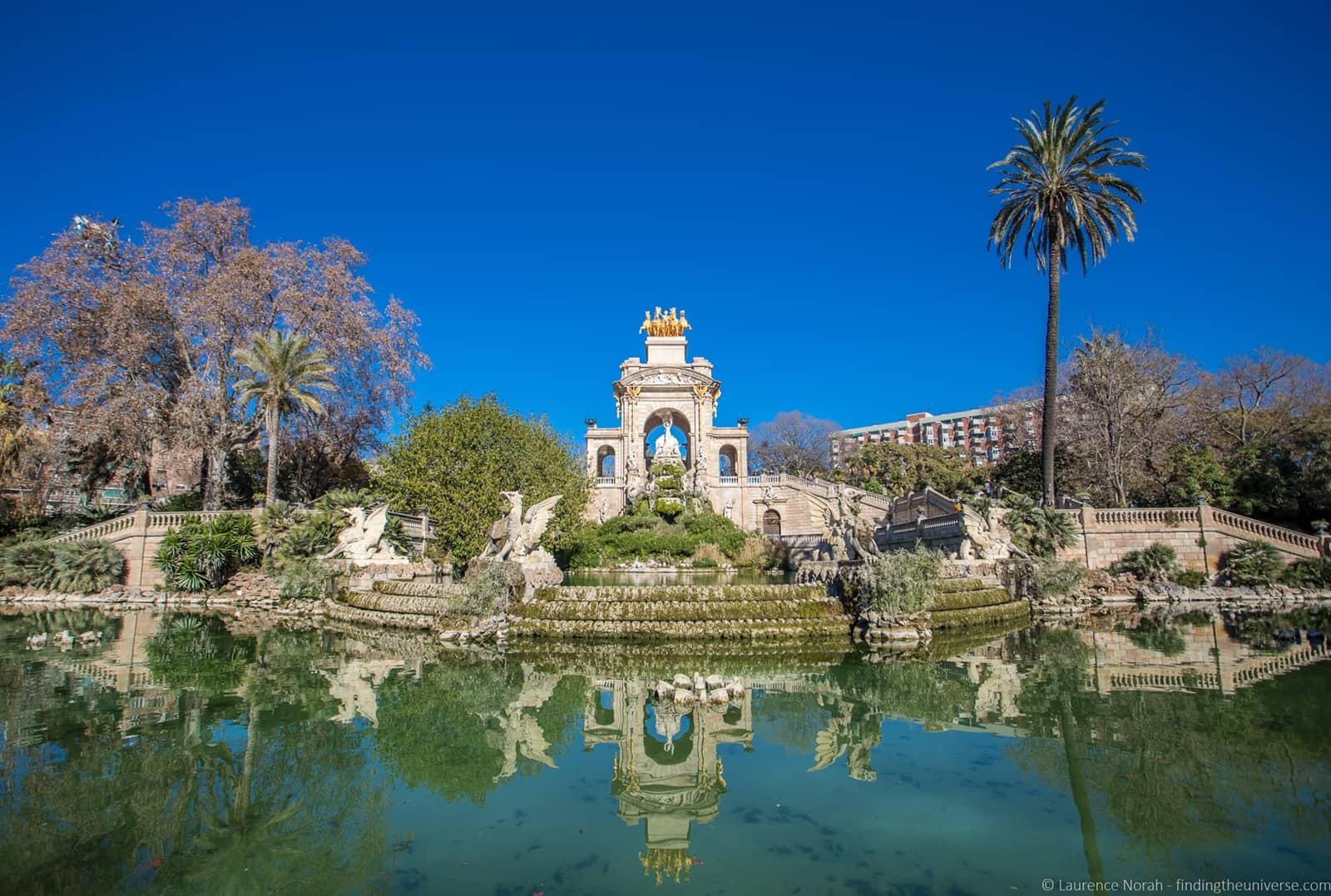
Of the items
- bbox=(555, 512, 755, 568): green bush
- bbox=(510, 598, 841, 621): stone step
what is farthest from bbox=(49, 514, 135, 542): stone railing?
bbox=(555, 512, 755, 568): green bush

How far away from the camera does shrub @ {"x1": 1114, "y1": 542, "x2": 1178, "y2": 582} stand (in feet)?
74.8

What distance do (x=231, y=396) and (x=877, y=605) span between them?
28.2m

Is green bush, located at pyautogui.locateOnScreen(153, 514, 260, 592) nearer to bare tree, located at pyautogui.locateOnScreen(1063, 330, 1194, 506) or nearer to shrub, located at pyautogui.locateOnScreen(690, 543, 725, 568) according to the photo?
shrub, located at pyautogui.locateOnScreen(690, 543, 725, 568)

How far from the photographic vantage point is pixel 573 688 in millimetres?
10695

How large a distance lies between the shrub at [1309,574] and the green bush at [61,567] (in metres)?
36.8

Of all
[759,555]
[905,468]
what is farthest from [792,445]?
[759,555]

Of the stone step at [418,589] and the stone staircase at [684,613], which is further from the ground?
the stone step at [418,589]

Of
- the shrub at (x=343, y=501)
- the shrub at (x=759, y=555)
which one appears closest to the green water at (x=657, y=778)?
the shrub at (x=343, y=501)

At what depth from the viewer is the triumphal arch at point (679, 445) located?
166ft

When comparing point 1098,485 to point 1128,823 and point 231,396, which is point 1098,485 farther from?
point 231,396

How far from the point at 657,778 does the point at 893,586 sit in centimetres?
893

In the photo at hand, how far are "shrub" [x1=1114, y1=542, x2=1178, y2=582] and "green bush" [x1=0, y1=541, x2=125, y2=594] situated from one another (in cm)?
3305

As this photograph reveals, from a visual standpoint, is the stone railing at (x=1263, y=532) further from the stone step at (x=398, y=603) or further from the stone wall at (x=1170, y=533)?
the stone step at (x=398, y=603)

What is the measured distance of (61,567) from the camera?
2284cm
